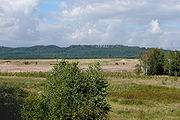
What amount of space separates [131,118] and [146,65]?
67.3 meters

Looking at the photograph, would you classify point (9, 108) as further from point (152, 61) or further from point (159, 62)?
point (159, 62)

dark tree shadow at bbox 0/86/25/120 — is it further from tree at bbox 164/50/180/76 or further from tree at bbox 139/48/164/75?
tree at bbox 164/50/180/76

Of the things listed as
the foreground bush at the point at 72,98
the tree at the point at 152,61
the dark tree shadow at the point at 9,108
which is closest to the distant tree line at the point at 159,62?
the tree at the point at 152,61

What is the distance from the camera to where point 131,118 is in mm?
23641

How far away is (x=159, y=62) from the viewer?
89188 millimetres

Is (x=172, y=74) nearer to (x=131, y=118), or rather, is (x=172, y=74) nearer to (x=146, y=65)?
(x=146, y=65)

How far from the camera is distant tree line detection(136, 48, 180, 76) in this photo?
85.6 m

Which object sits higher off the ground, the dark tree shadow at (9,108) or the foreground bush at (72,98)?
the foreground bush at (72,98)

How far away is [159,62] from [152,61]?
3042mm

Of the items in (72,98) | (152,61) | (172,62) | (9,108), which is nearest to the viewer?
(72,98)

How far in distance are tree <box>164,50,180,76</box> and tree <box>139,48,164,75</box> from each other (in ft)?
9.37

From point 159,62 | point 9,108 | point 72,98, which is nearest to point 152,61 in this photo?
point 159,62

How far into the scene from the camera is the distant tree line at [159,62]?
8562 cm

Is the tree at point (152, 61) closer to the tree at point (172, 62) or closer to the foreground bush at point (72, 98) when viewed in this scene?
the tree at point (172, 62)
